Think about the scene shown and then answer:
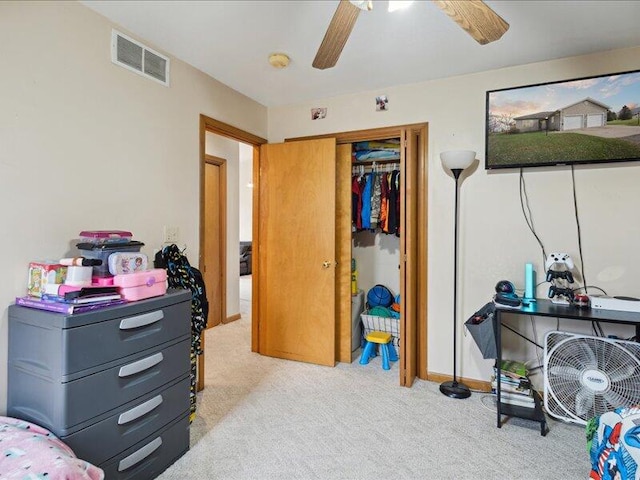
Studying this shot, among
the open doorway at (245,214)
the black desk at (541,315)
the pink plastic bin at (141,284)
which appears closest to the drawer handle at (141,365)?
the pink plastic bin at (141,284)

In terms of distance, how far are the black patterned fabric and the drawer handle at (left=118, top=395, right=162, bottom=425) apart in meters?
0.50

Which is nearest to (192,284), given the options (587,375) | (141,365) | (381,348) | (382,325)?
(141,365)

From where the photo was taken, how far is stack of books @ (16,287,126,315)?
1.48 metres

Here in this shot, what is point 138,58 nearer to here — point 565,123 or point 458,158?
point 458,158

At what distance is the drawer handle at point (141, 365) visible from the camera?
1599 millimetres

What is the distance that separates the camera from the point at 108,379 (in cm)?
154

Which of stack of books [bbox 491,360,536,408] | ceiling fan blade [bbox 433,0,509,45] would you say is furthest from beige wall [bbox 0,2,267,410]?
stack of books [bbox 491,360,536,408]

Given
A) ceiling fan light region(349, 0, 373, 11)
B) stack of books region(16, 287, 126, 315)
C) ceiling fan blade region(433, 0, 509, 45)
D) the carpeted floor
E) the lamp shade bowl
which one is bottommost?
the carpeted floor

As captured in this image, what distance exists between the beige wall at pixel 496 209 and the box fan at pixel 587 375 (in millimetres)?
448

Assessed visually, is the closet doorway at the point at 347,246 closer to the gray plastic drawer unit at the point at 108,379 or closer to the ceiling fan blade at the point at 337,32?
the ceiling fan blade at the point at 337,32

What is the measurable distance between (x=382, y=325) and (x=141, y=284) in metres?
2.32

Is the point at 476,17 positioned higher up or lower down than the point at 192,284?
higher up

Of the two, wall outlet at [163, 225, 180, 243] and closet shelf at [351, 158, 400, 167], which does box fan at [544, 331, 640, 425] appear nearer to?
closet shelf at [351, 158, 400, 167]

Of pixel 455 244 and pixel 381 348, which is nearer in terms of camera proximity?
pixel 455 244
